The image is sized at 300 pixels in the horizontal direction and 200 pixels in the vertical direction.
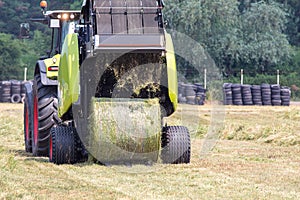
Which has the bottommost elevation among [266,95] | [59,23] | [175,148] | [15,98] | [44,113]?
[15,98]

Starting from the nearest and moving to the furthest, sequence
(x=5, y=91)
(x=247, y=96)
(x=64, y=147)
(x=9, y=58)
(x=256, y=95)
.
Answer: (x=64, y=147)
(x=247, y=96)
(x=256, y=95)
(x=5, y=91)
(x=9, y=58)

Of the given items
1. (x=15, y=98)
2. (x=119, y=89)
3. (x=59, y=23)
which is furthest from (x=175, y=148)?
(x=15, y=98)

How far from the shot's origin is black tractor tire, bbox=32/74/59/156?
13500 millimetres

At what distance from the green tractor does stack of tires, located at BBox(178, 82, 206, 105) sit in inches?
996

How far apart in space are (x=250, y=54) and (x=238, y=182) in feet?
145

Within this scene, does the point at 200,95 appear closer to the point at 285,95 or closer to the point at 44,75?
the point at 285,95

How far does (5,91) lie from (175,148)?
29.4 metres

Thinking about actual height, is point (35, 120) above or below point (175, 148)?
above

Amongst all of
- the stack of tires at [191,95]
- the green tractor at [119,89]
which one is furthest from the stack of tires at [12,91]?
the green tractor at [119,89]

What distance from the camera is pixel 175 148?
12.3 m

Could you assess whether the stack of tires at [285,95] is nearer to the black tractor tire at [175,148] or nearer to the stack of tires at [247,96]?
the stack of tires at [247,96]

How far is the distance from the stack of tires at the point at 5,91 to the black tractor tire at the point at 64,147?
28.6 m

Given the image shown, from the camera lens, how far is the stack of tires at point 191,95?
37875 millimetres

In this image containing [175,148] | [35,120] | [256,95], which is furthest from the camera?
[256,95]
